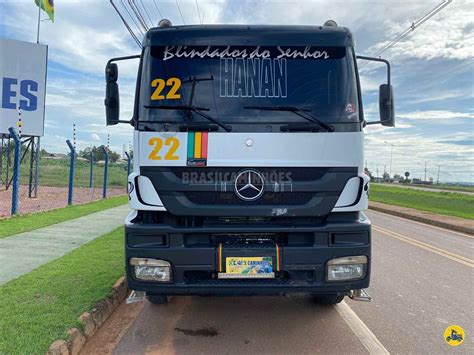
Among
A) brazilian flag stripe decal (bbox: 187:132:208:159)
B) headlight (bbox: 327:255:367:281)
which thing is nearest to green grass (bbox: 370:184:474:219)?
headlight (bbox: 327:255:367:281)

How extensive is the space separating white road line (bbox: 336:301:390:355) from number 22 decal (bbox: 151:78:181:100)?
9.15ft

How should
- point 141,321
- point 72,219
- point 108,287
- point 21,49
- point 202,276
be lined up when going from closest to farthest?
point 202,276 → point 141,321 → point 108,287 → point 72,219 → point 21,49

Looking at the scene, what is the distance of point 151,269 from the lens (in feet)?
11.4

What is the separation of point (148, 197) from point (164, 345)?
4.35 feet

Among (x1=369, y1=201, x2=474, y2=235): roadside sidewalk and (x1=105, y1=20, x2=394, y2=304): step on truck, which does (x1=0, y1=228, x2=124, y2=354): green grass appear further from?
(x1=369, y1=201, x2=474, y2=235): roadside sidewalk

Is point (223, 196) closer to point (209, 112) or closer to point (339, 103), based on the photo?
point (209, 112)

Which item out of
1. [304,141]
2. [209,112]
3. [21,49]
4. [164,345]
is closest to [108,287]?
[164,345]

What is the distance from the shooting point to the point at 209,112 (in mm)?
3676

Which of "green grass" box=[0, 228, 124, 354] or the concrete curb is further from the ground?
"green grass" box=[0, 228, 124, 354]

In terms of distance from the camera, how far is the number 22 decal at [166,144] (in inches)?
141

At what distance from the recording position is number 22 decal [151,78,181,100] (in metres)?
3.71

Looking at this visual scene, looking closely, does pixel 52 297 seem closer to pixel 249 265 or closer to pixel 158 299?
pixel 158 299

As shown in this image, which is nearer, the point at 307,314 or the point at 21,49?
the point at 307,314

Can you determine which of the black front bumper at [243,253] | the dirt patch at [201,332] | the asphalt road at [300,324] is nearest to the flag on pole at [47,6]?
the asphalt road at [300,324]
